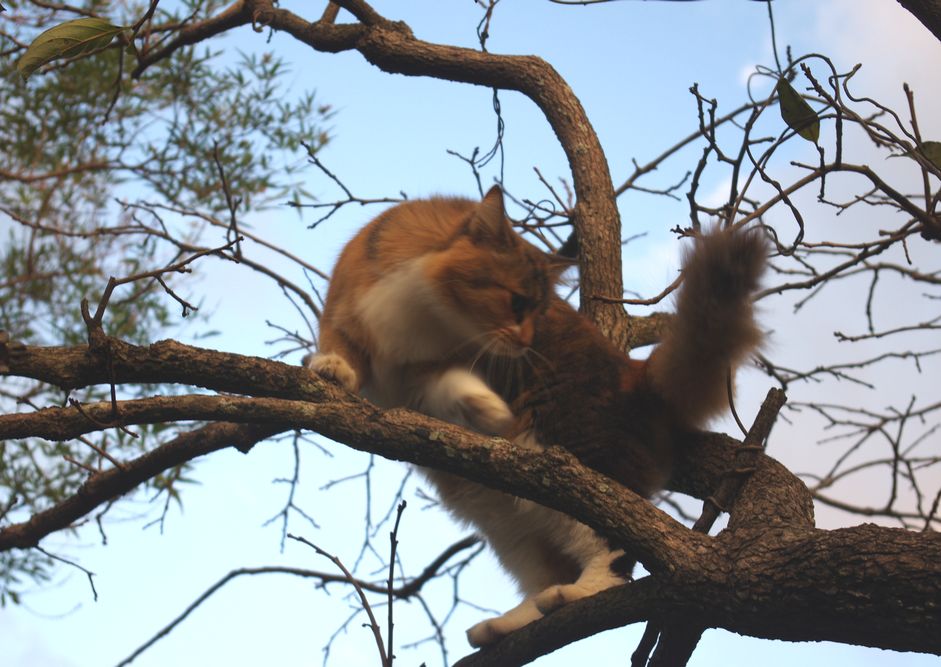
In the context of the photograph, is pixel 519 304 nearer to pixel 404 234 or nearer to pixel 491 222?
pixel 491 222

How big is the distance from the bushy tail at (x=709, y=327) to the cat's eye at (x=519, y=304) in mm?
540

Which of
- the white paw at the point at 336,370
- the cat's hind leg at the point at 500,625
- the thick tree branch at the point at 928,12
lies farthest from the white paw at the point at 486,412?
the thick tree branch at the point at 928,12

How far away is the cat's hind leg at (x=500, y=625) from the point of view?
2.22 metres

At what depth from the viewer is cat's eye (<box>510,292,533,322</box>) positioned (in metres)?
3.00

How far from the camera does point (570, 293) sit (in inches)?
133

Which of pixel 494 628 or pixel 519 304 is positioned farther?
pixel 519 304

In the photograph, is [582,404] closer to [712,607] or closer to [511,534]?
[511,534]

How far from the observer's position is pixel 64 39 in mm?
2195

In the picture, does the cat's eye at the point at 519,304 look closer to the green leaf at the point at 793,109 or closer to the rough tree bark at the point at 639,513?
the rough tree bark at the point at 639,513

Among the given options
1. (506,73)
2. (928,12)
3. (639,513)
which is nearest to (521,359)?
(639,513)

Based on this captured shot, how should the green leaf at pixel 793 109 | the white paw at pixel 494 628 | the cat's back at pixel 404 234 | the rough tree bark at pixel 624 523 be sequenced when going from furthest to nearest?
the cat's back at pixel 404 234, the white paw at pixel 494 628, the green leaf at pixel 793 109, the rough tree bark at pixel 624 523

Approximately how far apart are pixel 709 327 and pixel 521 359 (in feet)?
2.42

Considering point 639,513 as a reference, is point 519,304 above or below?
above

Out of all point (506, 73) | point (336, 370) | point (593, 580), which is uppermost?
point (506, 73)
